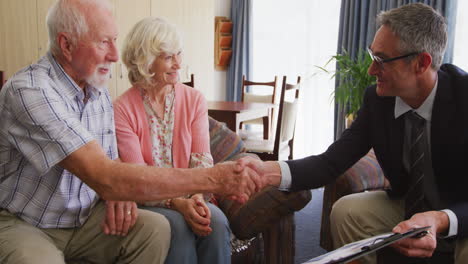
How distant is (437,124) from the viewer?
1.46 m

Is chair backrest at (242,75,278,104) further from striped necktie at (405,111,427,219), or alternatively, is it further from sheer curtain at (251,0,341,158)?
striped necktie at (405,111,427,219)

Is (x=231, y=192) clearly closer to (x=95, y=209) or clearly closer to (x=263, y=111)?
(x=95, y=209)

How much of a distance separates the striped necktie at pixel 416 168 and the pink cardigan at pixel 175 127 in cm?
80

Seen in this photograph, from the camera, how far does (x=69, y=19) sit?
1.24 metres

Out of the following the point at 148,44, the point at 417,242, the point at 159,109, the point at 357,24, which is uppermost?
the point at 357,24

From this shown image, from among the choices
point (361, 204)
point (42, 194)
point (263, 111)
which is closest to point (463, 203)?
point (361, 204)

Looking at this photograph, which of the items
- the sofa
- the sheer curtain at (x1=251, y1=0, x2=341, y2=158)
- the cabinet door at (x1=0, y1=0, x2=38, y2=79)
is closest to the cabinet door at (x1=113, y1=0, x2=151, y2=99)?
the cabinet door at (x1=0, y1=0, x2=38, y2=79)

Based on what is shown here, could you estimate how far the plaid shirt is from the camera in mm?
1081

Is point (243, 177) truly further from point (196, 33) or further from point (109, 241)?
point (196, 33)

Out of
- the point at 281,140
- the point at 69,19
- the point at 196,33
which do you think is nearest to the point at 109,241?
the point at 69,19

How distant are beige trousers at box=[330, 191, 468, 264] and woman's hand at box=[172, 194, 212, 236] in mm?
575

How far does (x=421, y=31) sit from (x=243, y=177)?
0.83m

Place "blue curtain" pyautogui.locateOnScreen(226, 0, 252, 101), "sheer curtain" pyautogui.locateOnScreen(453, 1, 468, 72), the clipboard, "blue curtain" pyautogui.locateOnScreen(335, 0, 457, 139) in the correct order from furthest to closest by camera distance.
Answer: "blue curtain" pyautogui.locateOnScreen(226, 0, 252, 101) < "blue curtain" pyautogui.locateOnScreen(335, 0, 457, 139) < "sheer curtain" pyautogui.locateOnScreen(453, 1, 468, 72) < the clipboard

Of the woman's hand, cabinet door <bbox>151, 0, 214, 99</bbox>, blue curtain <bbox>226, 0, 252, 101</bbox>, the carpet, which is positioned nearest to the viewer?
the woman's hand
